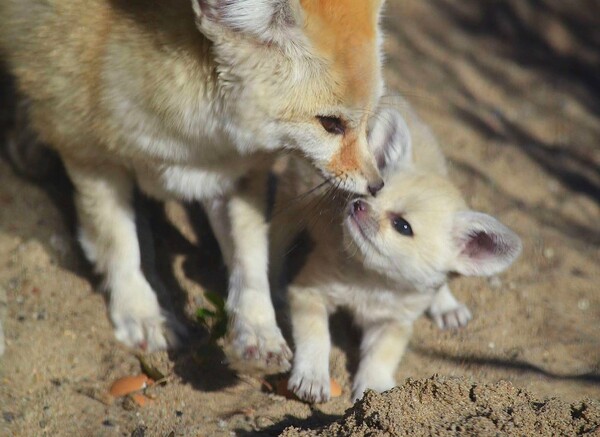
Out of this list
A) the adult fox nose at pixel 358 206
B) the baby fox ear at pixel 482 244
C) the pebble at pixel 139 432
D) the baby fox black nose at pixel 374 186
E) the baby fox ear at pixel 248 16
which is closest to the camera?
the baby fox ear at pixel 248 16

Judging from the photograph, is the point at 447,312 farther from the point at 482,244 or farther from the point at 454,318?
the point at 482,244

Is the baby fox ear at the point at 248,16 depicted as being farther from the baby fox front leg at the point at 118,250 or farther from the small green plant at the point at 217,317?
the small green plant at the point at 217,317

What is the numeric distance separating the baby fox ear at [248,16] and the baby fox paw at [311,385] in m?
1.53

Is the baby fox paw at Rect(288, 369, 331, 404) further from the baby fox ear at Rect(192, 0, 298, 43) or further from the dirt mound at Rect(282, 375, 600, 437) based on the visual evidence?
the baby fox ear at Rect(192, 0, 298, 43)

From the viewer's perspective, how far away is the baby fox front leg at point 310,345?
3922 millimetres

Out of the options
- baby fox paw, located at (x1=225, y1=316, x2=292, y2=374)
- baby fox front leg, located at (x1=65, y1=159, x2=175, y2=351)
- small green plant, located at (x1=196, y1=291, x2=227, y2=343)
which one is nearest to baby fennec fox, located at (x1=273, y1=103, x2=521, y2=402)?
baby fox paw, located at (x1=225, y1=316, x2=292, y2=374)

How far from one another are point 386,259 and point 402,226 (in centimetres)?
18

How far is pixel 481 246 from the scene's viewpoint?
167 inches

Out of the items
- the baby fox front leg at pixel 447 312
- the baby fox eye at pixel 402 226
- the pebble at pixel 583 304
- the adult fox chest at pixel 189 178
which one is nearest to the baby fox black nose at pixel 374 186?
the baby fox eye at pixel 402 226

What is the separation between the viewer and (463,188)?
5516 mm

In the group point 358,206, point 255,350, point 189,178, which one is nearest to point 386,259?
point 358,206

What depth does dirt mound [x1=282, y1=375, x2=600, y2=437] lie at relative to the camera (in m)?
2.98

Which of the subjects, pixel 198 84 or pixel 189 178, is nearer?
pixel 198 84

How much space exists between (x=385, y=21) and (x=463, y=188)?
61.2 inches
